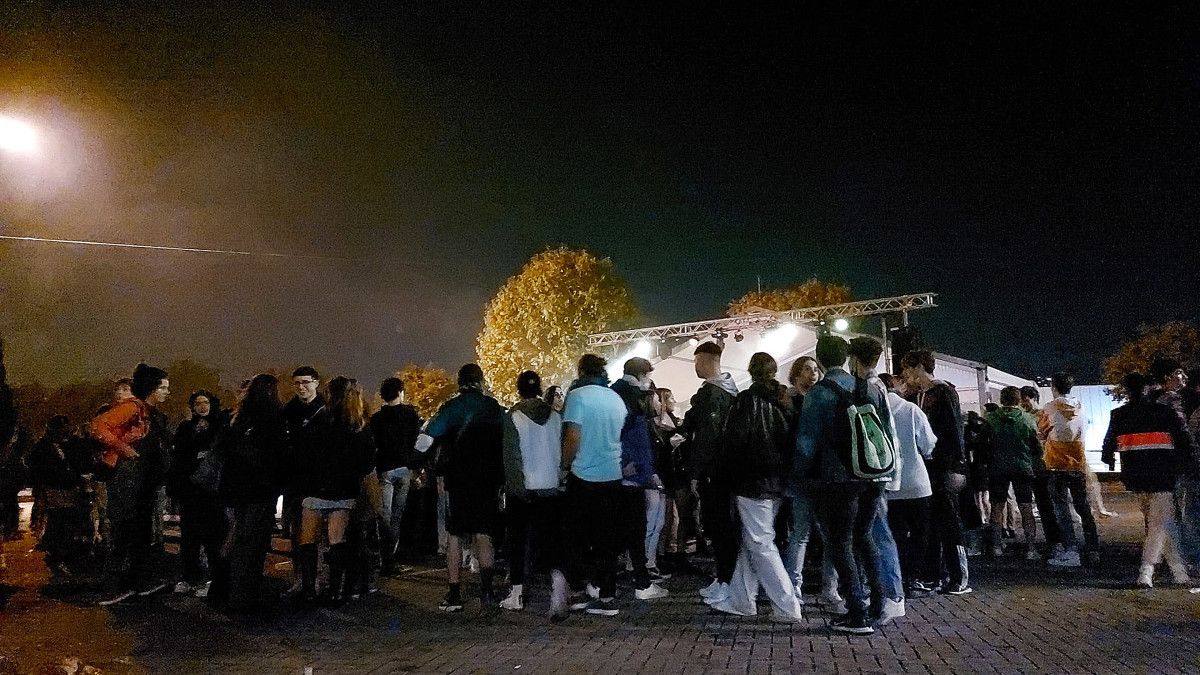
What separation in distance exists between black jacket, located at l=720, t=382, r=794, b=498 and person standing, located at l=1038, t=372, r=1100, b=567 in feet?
14.6

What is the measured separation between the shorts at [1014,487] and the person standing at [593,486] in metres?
4.89

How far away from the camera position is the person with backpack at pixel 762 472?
6121 mm

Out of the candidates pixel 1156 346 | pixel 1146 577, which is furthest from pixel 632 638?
pixel 1156 346

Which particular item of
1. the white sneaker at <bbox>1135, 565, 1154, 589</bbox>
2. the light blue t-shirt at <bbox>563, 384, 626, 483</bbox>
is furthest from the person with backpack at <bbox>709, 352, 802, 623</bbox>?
the white sneaker at <bbox>1135, 565, 1154, 589</bbox>

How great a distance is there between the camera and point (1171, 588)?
7.28 meters

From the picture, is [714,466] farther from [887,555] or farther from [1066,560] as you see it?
[1066,560]

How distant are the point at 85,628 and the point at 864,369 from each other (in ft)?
19.7

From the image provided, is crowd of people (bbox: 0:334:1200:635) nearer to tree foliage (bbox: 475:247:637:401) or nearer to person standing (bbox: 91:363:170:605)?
person standing (bbox: 91:363:170:605)

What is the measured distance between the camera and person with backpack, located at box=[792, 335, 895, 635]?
563 cm

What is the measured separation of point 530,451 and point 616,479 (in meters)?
0.71

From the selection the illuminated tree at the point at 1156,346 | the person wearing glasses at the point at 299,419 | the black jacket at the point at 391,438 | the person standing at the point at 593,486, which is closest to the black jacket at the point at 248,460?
the person wearing glasses at the point at 299,419

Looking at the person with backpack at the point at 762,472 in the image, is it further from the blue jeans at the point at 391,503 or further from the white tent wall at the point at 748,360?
the white tent wall at the point at 748,360

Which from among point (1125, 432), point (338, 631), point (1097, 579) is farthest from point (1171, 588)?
point (338, 631)

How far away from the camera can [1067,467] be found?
916cm
